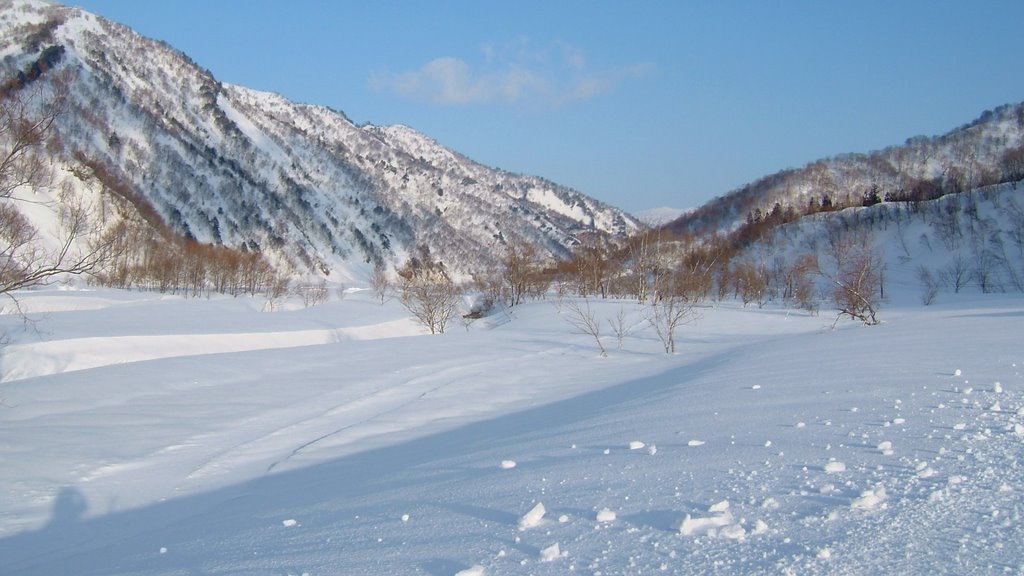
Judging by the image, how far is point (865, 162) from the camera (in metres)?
140

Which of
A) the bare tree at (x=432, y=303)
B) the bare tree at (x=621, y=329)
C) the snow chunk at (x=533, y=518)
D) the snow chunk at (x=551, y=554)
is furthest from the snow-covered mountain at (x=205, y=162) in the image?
the snow chunk at (x=551, y=554)

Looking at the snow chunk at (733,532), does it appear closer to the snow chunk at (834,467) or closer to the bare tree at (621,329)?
the snow chunk at (834,467)

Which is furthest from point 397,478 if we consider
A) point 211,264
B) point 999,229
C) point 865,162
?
point 865,162

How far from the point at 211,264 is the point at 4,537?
279 ft

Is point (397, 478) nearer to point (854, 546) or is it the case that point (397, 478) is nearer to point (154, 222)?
point (854, 546)

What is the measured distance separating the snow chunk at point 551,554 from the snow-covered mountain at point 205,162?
9073 centimetres

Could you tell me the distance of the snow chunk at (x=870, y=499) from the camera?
12.3 ft

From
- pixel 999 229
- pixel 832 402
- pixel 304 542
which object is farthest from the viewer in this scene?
pixel 999 229

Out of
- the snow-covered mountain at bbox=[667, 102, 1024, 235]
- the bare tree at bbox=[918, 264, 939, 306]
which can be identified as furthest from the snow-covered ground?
the snow-covered mountain at bbox=[667, 102, 1024, 235]

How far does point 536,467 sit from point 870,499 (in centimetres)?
273

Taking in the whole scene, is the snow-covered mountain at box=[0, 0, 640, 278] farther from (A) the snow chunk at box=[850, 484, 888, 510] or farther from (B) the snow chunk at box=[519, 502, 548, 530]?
(A) the snow chunk at box=[850, 484, 888, 510]

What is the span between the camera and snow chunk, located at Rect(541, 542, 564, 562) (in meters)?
3.52

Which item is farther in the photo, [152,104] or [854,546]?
[152,104]

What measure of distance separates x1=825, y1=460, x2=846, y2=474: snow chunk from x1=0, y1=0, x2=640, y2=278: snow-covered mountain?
9108 centimetres
